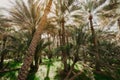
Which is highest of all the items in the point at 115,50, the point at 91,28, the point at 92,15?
the point at 92,15

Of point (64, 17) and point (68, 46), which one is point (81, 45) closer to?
point (68, 46)

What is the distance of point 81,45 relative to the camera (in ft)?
52.4

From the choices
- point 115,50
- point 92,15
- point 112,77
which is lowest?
point 112,77

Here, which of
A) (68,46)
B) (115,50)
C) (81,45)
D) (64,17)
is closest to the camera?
(81,45)

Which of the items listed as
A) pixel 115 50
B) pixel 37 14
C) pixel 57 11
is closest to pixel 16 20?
pixel 37 14

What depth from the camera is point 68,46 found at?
1700cm

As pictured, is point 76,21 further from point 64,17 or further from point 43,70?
point 43,70

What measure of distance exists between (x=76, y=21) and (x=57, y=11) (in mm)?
2383

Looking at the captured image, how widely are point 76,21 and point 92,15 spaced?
1.75m

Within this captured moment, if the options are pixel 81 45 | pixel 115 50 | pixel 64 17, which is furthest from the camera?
pixel 115 50

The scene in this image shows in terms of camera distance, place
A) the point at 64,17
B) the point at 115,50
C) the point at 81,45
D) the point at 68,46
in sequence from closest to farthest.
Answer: the point at 81,45
the point at 68,46
the point at 64,17
the point at 115,50

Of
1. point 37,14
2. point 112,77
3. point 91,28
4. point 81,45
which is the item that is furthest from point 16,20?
point 112,77

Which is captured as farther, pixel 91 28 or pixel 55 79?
pixel 91 28

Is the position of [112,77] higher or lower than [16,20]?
lower
